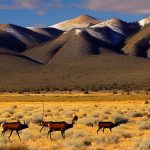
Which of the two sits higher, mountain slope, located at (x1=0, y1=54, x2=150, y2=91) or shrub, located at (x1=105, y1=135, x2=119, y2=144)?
mountain slope, located at (x1=0, y1=54, x2=150, y2=91)

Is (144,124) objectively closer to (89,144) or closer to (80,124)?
(80,124)

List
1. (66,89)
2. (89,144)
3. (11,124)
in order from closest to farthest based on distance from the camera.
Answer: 1. (89,144)
2. (11,124)
3. (66,89)

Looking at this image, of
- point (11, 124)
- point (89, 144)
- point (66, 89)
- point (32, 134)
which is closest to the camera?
point (89, 144)

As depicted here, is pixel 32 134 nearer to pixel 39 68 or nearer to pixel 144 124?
pixel 144 124

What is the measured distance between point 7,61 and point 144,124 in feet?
552

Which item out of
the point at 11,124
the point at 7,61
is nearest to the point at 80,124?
the point at 11,124

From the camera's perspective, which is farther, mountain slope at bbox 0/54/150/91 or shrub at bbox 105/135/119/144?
mountain slope at bbox 0/54/150/91

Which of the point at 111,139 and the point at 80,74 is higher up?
the point at 80,74

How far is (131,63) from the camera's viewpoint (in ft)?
598

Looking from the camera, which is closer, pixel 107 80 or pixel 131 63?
pixel 107 80

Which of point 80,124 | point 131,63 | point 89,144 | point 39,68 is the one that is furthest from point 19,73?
point 89,144

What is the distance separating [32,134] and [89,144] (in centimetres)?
522

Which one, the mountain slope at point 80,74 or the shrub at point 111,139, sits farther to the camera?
the mountain slope at point 80,74

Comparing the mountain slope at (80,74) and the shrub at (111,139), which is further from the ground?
the mountain slope at (80,74)
